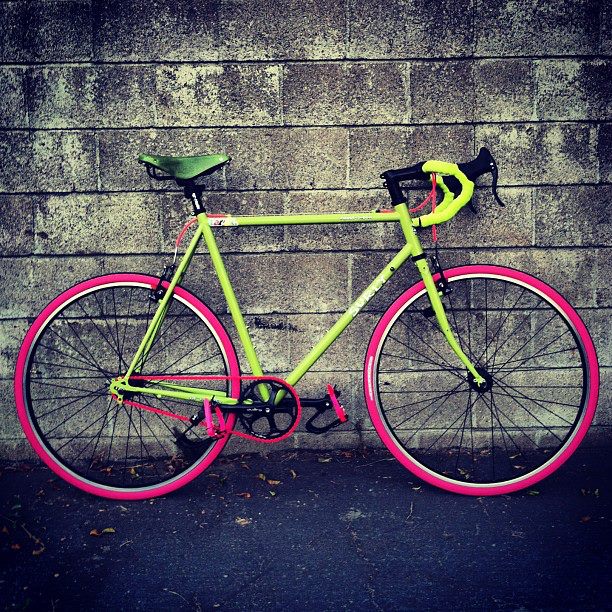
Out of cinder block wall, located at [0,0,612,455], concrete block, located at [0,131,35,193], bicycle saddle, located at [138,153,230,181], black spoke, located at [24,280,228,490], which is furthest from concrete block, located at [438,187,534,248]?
concrete block, located at [0,131,35,193]

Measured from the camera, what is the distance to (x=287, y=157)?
357cm

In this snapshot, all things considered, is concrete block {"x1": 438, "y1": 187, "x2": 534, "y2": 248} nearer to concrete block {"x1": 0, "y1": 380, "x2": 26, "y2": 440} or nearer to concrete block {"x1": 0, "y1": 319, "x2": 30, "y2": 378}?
concrete block {"x1": 0, "y1": 319, "x2": 30, "y2": 378}

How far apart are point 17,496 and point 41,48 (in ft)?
8.19

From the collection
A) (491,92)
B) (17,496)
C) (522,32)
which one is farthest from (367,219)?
(17,496)

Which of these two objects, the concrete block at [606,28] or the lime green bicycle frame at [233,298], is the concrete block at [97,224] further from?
the concrete block at [606,28]

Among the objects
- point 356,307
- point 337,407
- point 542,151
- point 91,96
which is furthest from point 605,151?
point 91,96

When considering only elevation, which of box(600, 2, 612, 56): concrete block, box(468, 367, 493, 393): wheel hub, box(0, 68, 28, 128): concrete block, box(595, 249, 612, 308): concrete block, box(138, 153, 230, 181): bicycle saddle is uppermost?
box(600, 2, 612, 56): concrete block

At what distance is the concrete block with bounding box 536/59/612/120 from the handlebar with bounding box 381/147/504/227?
68 centimetres

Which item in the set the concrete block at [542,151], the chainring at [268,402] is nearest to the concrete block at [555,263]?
the concrete block at [542,151]

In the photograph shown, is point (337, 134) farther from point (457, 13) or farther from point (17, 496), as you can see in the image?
point (17, 496)

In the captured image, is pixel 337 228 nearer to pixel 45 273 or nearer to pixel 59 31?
pixel 45 273

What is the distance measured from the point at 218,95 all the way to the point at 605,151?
7.38 feet

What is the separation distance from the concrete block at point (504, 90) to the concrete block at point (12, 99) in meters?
2.57

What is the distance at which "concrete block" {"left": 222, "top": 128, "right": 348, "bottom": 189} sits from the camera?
3.55 meters
